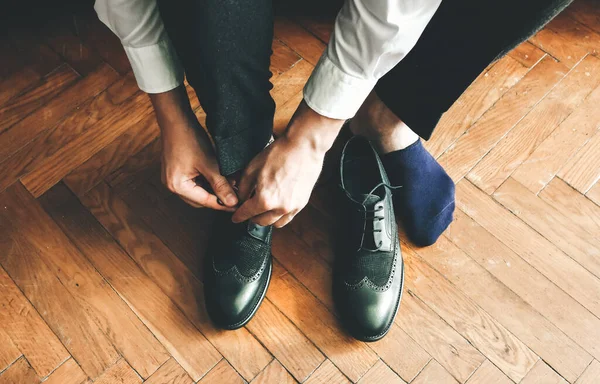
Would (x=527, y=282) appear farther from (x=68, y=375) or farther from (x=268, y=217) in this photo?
(x=68, y=375)

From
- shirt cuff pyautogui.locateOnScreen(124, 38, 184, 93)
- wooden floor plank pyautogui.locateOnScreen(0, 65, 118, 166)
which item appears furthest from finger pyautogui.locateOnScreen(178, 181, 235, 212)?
wooden floor plank pyautogui.locateOnScreen(0, 65, 118, 166)

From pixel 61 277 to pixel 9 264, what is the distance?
9cm

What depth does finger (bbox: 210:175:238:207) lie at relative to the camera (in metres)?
0.69

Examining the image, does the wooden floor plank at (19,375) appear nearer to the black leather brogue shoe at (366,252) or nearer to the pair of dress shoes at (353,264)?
the pair of dress shoes at (353,264)

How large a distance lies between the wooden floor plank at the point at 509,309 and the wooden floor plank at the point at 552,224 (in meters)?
0.13

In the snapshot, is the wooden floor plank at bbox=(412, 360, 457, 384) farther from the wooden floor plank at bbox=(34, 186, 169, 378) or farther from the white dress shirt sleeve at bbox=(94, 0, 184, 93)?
the white dress shirt sleeve at bbox=(94, 0, 184, 93)

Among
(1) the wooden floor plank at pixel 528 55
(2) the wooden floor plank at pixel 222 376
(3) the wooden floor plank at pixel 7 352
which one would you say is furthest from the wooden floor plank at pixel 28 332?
(1) the wooden floor plank at pixel 528 55

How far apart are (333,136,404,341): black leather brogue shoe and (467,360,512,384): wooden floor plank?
14 cm

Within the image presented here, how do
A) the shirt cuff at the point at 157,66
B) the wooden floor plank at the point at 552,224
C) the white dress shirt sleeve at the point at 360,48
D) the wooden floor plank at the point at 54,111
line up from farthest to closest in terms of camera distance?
the wooden floor plank at the point at 54,111 → the wooden floor plank at the point at 552,224 → the shirt cuff at the point at 157,66 → the white dress shirt sleeve at the point at 360,48

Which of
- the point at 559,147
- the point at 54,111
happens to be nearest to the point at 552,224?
the point at 559,147

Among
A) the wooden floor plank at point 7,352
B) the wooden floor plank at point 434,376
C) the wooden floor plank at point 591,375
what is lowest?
the wooden floor plank at point 7,352

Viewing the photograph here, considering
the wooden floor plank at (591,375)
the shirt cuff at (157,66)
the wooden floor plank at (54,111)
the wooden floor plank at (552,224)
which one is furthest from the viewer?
the wooden floor plank at (54,111)

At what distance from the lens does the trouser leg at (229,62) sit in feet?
1.74

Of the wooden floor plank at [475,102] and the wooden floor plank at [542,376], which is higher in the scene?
the wooden floor plank at [475,102]
